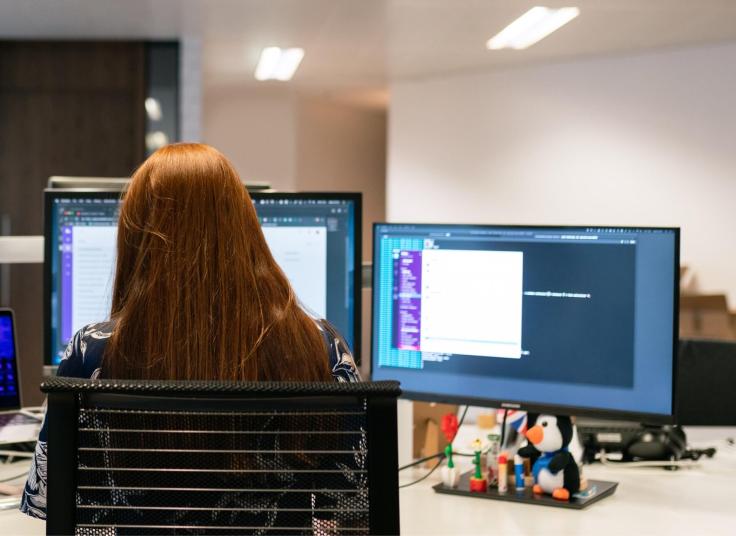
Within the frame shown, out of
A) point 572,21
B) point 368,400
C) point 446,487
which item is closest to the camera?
point 368,400

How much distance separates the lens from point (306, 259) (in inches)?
76.4

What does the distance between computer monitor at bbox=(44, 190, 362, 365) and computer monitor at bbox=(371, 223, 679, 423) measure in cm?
14

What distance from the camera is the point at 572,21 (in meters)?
5.71

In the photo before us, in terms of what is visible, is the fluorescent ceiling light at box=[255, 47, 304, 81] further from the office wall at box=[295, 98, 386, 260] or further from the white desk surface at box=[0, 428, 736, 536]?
the white desk surface at box=[0, 428, 736, 536]

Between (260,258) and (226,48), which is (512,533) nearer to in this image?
(260,258)

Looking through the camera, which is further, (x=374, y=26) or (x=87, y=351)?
(x=374, y=26)

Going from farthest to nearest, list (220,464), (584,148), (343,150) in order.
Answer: (343,150) < (584,148) < (220,464)

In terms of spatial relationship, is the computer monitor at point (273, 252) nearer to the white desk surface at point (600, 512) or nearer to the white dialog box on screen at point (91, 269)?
the white dialog box on screen at point (91, 269)

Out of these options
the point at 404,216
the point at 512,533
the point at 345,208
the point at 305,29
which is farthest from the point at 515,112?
the point at 512,533

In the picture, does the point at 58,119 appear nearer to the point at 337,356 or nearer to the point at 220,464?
the point at 337,356

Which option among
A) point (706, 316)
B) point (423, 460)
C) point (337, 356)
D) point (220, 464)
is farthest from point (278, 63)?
point (220, 464)

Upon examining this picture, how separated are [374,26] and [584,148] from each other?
208 centimetres

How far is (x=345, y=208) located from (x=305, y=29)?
4339 millimetres

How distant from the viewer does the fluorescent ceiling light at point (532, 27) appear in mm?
5477
